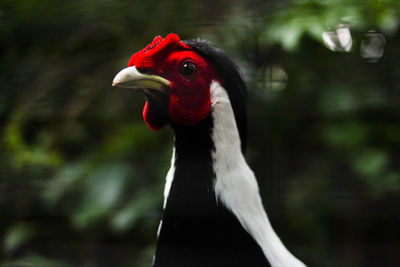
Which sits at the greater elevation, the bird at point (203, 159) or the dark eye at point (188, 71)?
the dark eye at point (188, 71)

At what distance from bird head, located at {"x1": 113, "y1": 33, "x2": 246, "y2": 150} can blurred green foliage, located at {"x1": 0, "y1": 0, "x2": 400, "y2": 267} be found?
0.07 metres

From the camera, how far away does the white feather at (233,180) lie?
2.75ft

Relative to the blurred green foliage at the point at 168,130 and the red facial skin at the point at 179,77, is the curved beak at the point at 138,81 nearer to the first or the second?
the red facial skin at the point at 179,77

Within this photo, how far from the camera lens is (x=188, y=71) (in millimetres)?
841

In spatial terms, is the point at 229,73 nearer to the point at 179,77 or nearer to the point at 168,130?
the point at 179,77

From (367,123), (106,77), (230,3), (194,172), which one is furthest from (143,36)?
(367,123)

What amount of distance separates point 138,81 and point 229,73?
141 millimetres

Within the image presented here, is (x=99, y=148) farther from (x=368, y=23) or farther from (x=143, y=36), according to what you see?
(x=368, y=23)

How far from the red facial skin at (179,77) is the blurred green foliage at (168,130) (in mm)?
99

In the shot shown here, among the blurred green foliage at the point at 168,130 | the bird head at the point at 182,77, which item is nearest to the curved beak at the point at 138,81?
the bird head at the point at 182,77

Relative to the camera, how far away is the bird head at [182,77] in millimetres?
840

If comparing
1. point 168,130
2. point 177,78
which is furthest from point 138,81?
point 168,130

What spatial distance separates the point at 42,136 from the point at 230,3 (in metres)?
0.51

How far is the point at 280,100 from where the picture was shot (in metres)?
0.92
